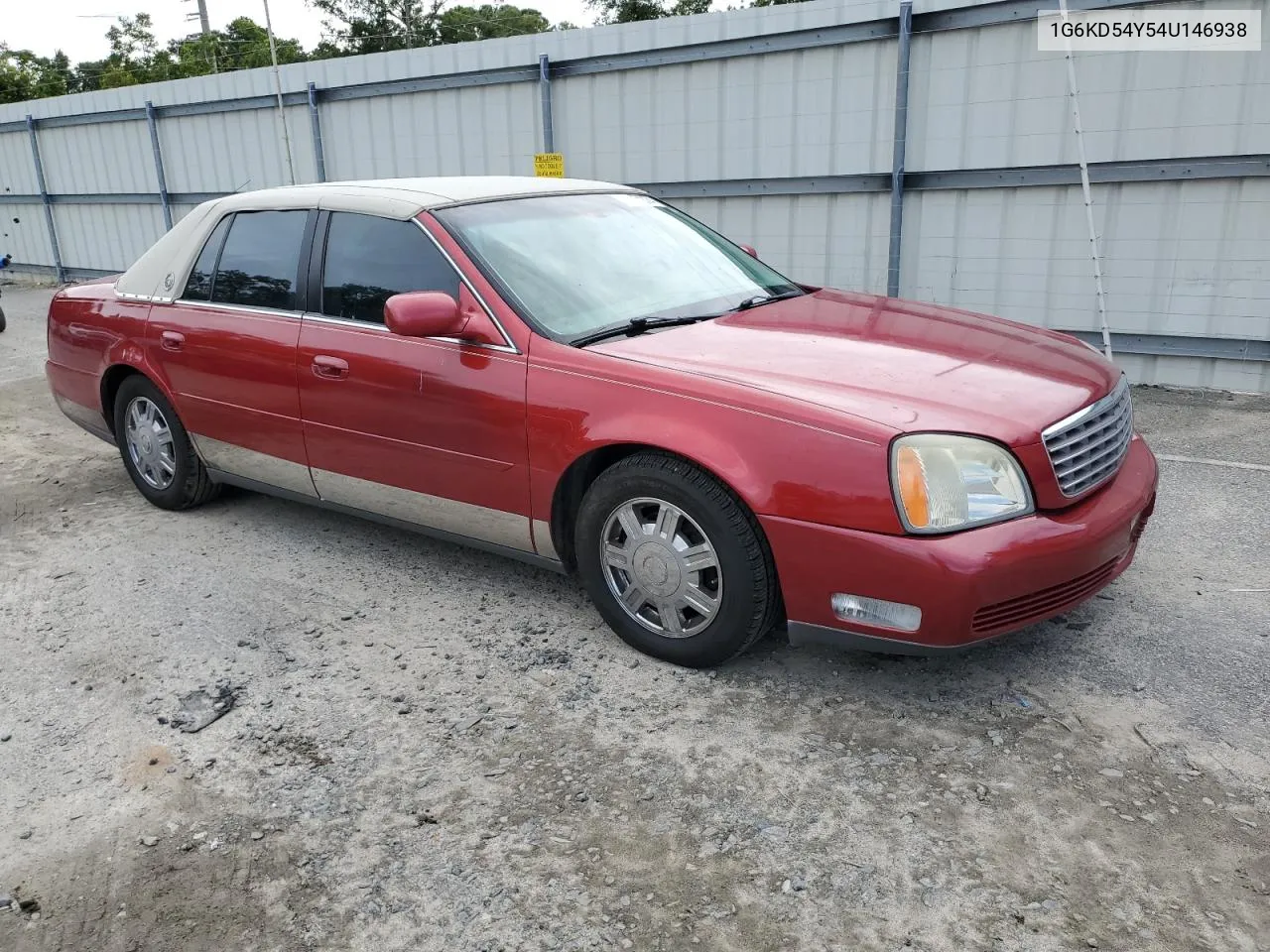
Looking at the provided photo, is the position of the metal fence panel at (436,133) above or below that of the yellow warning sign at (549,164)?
above

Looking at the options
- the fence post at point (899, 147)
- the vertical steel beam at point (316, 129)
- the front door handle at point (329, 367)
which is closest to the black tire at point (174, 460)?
the front door handle at point (329, 367)

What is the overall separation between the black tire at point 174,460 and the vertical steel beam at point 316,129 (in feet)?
25.6

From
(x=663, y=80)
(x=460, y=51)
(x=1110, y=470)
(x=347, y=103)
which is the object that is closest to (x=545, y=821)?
(x=1110, y=470)

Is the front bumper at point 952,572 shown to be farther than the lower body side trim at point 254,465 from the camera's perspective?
No

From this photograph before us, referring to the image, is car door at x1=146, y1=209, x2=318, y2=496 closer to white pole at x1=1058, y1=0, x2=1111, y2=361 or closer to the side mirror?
the side mirror

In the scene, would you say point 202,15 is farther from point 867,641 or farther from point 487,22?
point 867,641

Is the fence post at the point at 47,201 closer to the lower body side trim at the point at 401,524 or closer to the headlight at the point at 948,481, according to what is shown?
the lower body side trim at the point at 401,524

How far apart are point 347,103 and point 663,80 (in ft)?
14.9

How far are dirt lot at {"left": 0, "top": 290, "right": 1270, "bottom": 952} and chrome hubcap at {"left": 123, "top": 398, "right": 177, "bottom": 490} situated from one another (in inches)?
34.3

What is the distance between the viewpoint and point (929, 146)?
308 inches

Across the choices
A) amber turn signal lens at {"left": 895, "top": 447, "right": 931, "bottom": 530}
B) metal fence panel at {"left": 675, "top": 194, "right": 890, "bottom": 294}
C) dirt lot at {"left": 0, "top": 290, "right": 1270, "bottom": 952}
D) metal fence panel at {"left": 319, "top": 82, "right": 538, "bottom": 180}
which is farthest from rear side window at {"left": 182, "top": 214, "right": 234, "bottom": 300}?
metal fence panel at {"left": 319, "top": 82, "right": 538, "bottom": 180}

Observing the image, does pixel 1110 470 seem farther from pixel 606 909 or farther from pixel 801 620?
pixel 606 909

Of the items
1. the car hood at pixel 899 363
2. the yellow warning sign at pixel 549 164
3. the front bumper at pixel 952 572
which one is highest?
the yellow warning sign at pixel 549 164

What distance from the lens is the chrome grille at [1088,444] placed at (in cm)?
292
